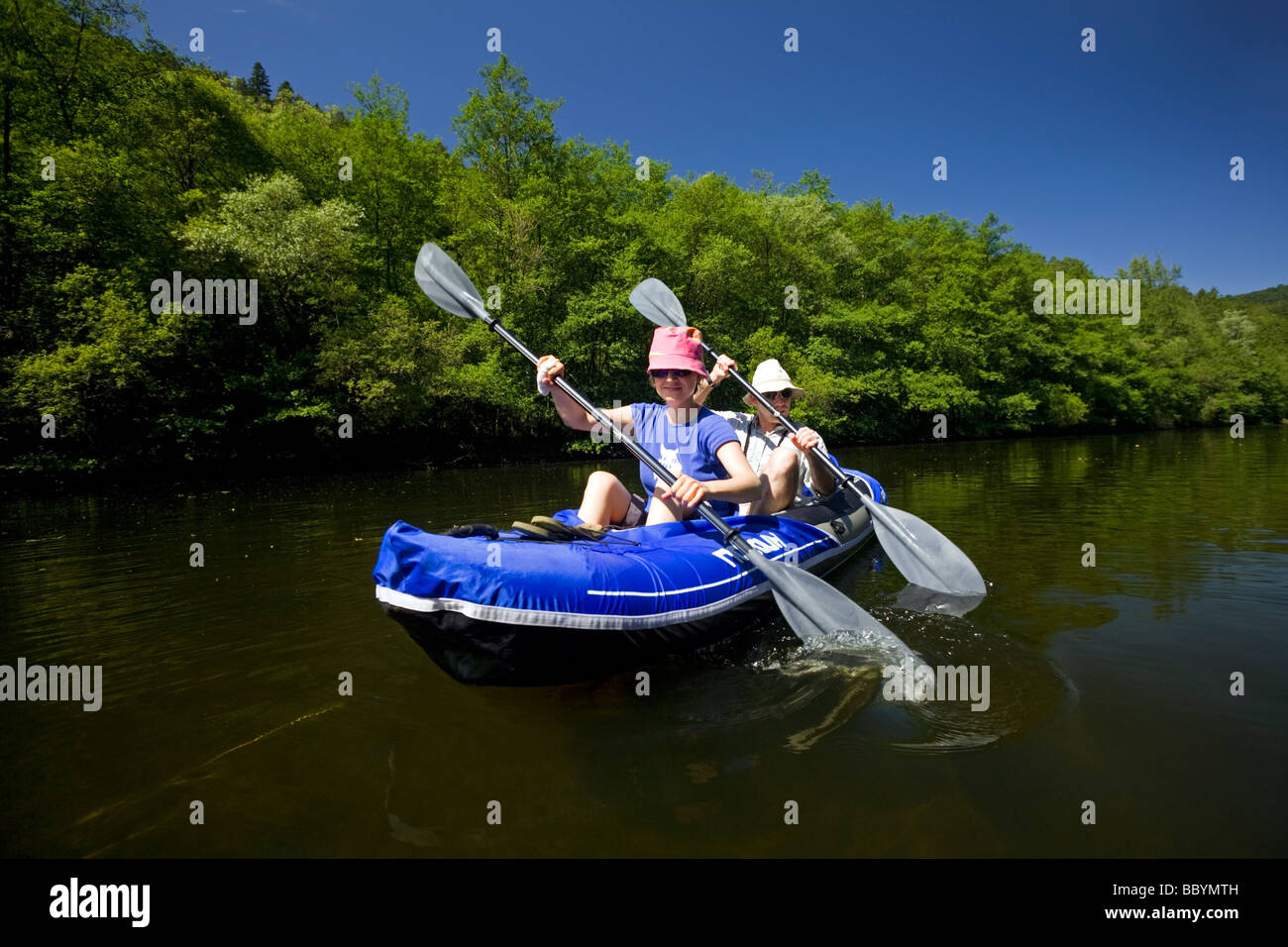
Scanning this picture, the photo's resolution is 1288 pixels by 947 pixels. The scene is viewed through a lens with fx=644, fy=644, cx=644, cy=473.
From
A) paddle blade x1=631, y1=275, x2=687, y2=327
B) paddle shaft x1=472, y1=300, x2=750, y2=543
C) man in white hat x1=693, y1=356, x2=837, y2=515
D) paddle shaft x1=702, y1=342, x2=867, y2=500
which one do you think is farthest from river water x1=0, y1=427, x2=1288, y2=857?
paddle blade x1=631, y1=275, x2=687, y2=327

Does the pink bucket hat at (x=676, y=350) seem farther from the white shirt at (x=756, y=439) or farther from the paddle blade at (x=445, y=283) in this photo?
the paddle blade at (x=445, y=283)

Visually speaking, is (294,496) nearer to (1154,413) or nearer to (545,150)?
(545,150)

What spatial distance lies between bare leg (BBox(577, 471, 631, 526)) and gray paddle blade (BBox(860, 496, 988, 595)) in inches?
89.4

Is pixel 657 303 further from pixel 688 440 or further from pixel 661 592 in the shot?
pixel 661 592

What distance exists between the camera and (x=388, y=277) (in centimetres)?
2417

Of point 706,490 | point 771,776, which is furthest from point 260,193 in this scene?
point 771,776

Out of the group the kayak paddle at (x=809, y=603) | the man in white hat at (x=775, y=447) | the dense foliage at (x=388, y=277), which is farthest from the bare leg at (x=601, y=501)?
the dense foliage at (x=388, y=277)

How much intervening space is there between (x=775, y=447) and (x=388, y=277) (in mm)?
22535

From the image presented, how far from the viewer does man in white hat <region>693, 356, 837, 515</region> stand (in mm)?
5406

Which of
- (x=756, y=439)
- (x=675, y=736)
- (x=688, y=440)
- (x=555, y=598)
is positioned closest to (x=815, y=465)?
(x=756, y=439)

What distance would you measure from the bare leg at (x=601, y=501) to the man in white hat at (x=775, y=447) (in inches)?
45.4

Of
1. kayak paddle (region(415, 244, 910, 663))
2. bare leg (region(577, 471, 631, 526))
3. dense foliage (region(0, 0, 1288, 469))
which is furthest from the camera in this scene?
dense foliage (region(0, 0, 1288, 469))

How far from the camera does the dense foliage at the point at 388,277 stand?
15320mm

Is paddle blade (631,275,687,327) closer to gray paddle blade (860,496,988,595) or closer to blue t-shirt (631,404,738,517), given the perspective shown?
blue t-shirt (631,404,738,517)
